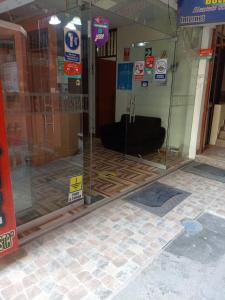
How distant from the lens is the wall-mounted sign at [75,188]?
99.7 inches

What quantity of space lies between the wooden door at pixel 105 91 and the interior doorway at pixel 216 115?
7.65 ft

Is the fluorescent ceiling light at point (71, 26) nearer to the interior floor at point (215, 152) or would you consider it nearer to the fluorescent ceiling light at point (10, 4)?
the fluorescent ceiling light at point (10, 4)

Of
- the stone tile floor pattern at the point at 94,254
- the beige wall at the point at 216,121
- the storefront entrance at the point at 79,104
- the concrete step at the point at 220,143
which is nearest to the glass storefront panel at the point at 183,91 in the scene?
the storefront entrance at the point at 79,104

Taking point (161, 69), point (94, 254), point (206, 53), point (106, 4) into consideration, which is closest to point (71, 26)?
point (106, 4)

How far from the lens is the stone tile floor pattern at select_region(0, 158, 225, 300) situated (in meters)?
1.57

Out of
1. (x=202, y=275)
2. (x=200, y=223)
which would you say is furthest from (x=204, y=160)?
(x=202, y=275)

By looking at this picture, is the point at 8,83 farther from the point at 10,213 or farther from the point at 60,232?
the point at 60,232

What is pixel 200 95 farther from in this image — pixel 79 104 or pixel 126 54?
pixel 79 104

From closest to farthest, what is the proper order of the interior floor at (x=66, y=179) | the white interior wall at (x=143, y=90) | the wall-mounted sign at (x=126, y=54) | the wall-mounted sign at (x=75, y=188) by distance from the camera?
the interior floor at (x=66, y=179)
the wall-mounted sign at (x=75, y=188)
the white interior wall at (x=143, y=90)
the wall-mounted sign at (x=126, y=54)

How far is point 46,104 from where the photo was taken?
7.80 ft

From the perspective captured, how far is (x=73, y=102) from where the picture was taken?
2402 millimetres

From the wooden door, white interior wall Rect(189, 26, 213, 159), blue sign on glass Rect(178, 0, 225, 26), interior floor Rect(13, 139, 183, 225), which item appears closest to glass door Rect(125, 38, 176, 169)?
interior floor Rect(13, 139, 183, 225)

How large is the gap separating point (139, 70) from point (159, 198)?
2.56 metres

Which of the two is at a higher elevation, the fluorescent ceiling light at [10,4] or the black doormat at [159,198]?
the fluorescent ceiling light at [10,4]
